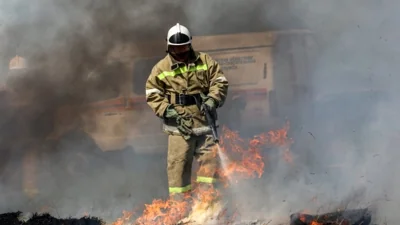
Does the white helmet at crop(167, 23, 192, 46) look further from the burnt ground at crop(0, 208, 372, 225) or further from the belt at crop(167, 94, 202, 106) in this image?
the burnt ground at crop(0, 208, 372, 225)

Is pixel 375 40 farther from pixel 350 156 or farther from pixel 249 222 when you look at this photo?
pixel 249 222

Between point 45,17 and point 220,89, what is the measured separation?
3.36 meters

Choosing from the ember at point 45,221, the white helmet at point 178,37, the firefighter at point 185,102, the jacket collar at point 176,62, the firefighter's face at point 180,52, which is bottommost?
the ember at point 45,221

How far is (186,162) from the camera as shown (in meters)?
5.41

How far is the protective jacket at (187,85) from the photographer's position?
529 cm

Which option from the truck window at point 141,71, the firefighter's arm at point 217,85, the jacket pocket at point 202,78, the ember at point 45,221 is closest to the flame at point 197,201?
the ember at point 45,221

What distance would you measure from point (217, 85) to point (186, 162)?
833mm

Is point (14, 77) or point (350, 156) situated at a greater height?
point (14, 77)

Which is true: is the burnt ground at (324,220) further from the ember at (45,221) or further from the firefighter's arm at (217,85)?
the firefighter's arm at (217,85)

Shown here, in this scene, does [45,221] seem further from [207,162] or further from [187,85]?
[187,85]

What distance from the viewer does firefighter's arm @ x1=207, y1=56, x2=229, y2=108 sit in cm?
525

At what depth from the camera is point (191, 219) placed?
17.1 feet

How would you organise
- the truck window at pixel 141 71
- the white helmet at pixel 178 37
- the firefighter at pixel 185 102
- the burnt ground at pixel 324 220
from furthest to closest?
the truck window at pixel 141 71 → the firefighter at pixel 185 102 → the white helmet at pixel 178 37 → the burnt ground at pixel 324 220

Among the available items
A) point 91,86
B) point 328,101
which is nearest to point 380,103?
point 328,101
